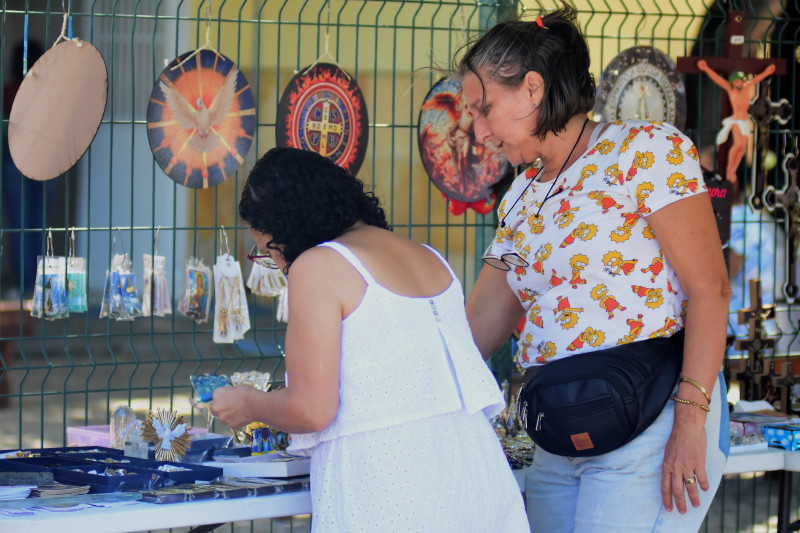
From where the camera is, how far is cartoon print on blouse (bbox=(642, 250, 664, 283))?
70.7 inches

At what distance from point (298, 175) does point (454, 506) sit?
0.66 meters

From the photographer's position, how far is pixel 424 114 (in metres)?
3.27

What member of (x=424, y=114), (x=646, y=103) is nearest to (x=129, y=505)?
(x=424, y=114)

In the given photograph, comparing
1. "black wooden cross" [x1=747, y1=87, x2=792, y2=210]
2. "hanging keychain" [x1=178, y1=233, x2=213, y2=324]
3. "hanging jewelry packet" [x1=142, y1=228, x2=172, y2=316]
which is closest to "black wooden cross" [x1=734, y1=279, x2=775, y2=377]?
"black wooden cross" [x1=747, y1=87, x2=792, y2=210]

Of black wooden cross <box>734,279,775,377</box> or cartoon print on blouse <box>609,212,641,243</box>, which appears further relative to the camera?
black wooden cross <box>734,279,775,377</box>

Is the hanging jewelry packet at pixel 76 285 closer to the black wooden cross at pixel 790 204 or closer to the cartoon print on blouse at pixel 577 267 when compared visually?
the cartoon print on blouse at pixel 577 267

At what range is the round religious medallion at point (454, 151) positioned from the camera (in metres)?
3.27

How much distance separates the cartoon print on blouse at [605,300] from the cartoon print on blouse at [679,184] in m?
0.21

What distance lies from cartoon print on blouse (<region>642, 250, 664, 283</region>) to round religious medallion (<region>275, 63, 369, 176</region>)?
1.49 metres

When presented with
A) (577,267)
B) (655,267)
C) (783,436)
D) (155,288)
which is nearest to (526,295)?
(577,267)

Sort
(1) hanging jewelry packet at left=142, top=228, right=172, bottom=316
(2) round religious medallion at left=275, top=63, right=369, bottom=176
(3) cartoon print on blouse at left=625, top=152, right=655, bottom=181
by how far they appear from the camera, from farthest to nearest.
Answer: (2) round religious medallion at left=275, top=63, right=369, bottom=176 < (1) hanging jewelry packet at left=142, top=228, right=172, bottom=316 < (3) cartoon print on blouse at left=625, top=152, right=655, bottom=181

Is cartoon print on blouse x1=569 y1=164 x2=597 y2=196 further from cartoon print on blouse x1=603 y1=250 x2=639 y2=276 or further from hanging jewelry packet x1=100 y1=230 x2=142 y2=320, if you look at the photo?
hanging jewelry packet x1=100 y1=230 x2=142 y2=320

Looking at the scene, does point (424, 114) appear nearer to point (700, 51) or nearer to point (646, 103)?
point (646, 103)

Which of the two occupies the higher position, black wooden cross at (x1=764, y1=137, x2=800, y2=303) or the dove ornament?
black wooden cross at (x1=764, y1=137, x2=800, y2=303)
